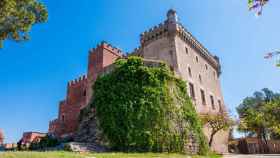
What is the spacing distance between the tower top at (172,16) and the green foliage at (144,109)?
7.39 meters

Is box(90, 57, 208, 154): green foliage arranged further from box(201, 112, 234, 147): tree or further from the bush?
box(201, 112, 234, 147): tree

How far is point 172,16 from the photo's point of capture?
2192 cm

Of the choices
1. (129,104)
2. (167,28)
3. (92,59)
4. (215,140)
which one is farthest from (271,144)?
(92,59)

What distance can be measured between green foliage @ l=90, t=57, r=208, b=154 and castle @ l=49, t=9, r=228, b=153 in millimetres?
2884

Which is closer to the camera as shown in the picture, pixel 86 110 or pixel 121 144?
pixel 121 144

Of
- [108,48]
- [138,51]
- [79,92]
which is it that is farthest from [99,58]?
[79,92]

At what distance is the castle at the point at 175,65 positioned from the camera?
20.8 m

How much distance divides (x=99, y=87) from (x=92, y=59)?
11284mm

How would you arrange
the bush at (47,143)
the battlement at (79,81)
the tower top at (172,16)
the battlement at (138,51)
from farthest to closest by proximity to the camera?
the battlement at (79,81) < the battlement at (138,51) < the tower top at (172,16) < the bush at (47,143)

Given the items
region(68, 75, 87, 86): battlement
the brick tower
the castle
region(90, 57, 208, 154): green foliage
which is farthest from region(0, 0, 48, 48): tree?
region(68, 75, 87, 86): battlement

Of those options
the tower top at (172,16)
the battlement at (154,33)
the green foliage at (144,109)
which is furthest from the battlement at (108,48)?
the green foliage at (144,109)

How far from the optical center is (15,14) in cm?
1182

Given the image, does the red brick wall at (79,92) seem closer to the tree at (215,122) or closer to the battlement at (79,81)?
the battlement at (79,81)

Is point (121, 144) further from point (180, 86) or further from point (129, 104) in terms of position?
point (180, 86)
